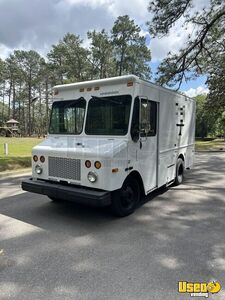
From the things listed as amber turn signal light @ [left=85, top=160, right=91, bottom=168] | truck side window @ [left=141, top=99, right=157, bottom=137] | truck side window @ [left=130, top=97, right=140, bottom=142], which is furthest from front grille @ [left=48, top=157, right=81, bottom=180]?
truck side window @ [left=141, top=99, right=157, bottom=137]

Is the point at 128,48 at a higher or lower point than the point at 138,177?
higher

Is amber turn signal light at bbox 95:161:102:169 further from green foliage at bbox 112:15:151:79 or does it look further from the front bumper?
green foliage at bbox 112:15:151:79

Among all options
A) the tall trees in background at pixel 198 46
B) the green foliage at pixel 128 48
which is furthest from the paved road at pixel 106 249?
the green foliage at pixel 128 48

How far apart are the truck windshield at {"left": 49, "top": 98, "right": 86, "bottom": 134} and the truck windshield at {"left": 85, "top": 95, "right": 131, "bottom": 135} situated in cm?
22

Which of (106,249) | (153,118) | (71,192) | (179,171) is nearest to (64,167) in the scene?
(71,192)

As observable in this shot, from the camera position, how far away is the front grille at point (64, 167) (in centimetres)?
491

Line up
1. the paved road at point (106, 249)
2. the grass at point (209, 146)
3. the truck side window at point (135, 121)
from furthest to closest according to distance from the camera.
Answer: the grass at point (209, 146), the truck side window at point (135, 121), the paved road at point (106, 249)

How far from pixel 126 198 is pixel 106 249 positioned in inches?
60.0

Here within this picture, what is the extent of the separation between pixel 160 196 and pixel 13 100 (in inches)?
2564

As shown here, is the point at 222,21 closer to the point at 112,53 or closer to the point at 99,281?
the point at 99,281

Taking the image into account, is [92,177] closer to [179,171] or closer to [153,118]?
[153,118]

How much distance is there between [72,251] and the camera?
3.83 meters

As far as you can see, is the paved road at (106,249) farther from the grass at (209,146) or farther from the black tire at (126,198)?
the grass at (209,146)

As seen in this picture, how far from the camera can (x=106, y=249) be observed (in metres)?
3.91
